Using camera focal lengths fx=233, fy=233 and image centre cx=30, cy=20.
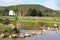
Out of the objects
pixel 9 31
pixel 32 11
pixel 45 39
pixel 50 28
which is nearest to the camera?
pixel 45 39

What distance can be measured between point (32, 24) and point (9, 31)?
13.2m

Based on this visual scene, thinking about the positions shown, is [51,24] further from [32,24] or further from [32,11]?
[32,11]

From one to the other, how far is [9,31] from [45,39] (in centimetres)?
797

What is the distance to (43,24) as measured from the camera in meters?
48.8

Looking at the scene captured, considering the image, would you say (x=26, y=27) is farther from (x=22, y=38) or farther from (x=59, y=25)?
(x=22, y=38)

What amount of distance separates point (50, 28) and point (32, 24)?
404cm

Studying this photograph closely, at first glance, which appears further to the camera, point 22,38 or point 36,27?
point 36,27

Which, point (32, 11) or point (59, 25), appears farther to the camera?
point (32, 11)

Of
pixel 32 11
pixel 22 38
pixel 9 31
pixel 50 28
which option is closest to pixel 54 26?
pixel 50 28

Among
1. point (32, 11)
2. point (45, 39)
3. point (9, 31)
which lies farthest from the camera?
point (32, 11)

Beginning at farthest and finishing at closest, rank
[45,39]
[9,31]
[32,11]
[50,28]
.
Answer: [32,11]
[50,28]
[9,31]
[45,39]

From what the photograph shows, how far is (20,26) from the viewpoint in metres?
48.1

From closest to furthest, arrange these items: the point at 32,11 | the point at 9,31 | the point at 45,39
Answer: the point at 45,39
the point at 9,31
the point at 32,11

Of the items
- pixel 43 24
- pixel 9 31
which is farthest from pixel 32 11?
pixel 9 31
